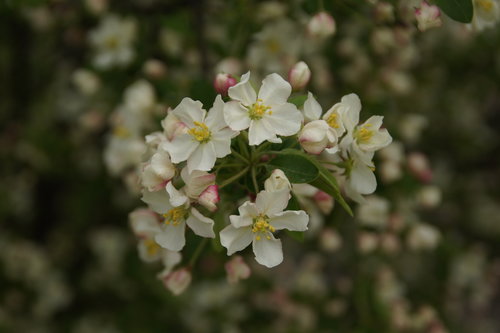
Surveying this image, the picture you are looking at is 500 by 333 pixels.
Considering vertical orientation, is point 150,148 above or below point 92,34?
above

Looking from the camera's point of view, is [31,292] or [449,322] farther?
[31,292]

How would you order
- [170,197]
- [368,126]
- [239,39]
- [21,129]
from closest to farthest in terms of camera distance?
1. [170,197]
2. [368,126]
3. [239,39]
4. [21,129]

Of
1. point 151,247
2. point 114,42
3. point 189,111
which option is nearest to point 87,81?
point 114,42


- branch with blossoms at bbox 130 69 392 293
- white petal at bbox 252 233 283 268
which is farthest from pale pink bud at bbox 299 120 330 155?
white petal at bbox 252 233 283 268

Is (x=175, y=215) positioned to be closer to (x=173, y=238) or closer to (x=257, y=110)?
(x=173, y=238)

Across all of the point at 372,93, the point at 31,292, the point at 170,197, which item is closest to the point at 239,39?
the point at 372,93

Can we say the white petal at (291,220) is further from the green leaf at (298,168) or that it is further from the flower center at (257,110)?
the flower center at (257,110)

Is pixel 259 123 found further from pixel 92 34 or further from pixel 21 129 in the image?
pixel 21 129
